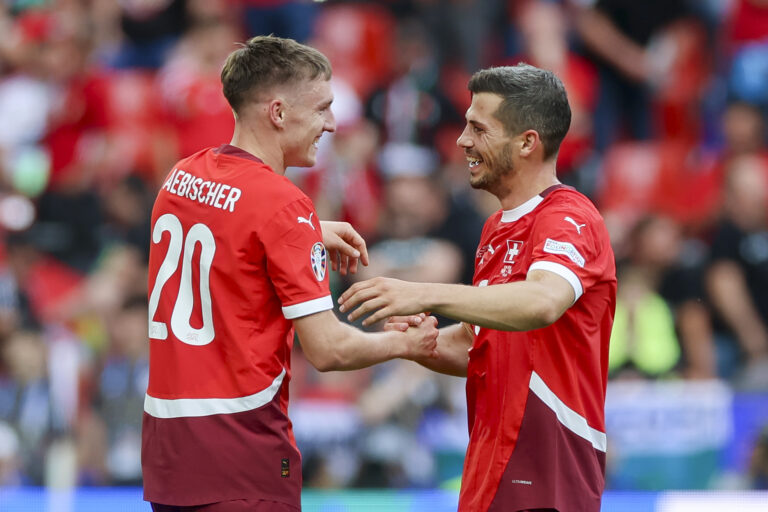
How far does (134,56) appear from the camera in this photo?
35.6 ft

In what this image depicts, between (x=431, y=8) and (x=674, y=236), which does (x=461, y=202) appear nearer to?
(x=674, y=236)

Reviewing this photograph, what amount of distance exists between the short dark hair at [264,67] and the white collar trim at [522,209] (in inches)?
36.4

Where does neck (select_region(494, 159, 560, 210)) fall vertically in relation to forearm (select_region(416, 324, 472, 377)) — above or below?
above

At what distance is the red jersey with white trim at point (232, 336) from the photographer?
12.4ft

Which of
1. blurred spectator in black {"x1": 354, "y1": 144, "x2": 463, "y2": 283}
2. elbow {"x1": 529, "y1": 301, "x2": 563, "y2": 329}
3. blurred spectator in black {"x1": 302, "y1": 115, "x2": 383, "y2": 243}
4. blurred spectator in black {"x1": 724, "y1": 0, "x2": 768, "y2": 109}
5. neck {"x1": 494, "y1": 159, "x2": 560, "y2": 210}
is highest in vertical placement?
blurred spectator in black {"x1": 724, "y1": 0, "x2": 768, "y2": 109}

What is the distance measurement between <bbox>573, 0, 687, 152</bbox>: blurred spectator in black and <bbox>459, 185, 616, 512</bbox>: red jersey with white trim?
603 cm

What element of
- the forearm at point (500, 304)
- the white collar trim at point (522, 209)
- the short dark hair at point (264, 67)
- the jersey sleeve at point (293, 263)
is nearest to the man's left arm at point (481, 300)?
the forearm at point (500, 304)

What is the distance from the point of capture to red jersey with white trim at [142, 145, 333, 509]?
12.4 ft

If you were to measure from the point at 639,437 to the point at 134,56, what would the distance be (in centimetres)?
627

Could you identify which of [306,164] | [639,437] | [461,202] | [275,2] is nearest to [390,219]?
[461,202]

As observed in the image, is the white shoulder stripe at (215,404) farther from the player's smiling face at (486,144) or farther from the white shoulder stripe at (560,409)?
the player's smiling face at (486,144)

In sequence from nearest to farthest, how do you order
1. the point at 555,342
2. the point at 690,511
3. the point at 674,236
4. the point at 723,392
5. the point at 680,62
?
the point at 555,342
the point at 690,511
the point at 723,392
the point at 674,236
the point at 680,62

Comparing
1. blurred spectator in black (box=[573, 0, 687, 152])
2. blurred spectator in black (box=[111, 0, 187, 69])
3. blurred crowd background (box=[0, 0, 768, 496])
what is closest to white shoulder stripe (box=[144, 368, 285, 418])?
blurred crowd background (box=[0, 0, 768, 496])

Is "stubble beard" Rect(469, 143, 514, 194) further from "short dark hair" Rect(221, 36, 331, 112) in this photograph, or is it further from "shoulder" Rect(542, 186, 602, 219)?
"short dark hair" Rect(221, 36, 331, 112)
